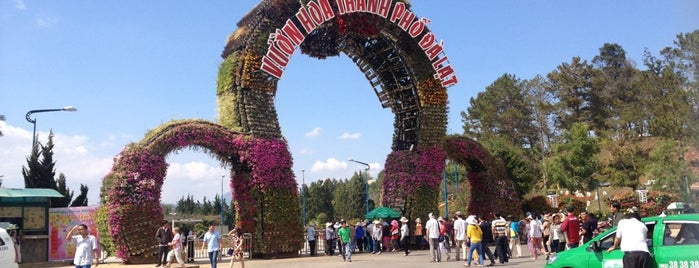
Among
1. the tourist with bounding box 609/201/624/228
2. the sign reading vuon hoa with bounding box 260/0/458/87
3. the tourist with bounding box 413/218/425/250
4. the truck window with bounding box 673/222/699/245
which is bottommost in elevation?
the tourist with bounding box 413/218/425/250

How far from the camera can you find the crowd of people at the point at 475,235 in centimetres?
1476

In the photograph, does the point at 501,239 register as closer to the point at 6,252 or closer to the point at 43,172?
the point at 6,252

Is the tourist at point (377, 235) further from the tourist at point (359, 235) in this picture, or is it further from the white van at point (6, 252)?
the white van at point (6, 252)

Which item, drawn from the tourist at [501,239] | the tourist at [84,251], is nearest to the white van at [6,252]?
the tourist at [84,251]

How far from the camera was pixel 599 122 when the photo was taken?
6400 centimetres

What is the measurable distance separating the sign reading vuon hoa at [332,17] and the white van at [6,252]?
10.8 m

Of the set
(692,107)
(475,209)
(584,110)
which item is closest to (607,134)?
(584,110)

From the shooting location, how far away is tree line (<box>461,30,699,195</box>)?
1469 inches

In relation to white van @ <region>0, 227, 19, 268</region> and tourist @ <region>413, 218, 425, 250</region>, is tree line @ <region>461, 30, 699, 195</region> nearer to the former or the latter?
tourist @ <region>413, 218, 425, 250</region>

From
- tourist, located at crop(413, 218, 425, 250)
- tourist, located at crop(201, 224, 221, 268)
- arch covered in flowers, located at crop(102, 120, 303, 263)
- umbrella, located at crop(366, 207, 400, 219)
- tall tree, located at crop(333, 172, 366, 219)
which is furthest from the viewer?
tall tree, located at crop(333, 172, 366, 219)

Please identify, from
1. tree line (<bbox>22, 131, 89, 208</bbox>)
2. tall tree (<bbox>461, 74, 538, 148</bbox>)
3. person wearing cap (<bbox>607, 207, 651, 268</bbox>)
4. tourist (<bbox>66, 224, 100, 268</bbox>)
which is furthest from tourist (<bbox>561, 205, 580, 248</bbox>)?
tall tree (<bbox>461, 74, 538, 148</bbox>)

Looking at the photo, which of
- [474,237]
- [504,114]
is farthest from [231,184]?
[504,114]

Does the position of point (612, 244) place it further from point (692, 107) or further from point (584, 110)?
point (584, 110)

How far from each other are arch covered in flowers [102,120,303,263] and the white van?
468 cm
